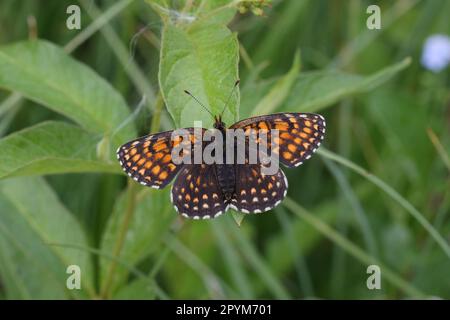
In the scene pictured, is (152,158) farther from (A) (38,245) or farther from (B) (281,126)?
(A) (38,245)

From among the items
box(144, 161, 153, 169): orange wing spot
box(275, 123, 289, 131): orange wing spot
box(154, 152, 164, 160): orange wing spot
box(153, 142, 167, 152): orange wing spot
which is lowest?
box(144, 161, 153, 169): orange wing spot

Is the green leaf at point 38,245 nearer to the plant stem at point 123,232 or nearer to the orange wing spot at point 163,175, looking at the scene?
the plant stem at point 123,232

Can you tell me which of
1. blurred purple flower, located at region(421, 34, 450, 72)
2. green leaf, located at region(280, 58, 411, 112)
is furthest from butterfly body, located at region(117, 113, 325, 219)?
blurred purple flower, located at region(421, 34, 450, 72)

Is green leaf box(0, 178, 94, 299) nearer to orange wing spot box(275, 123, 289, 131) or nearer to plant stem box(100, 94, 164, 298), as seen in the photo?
plant stem box(100, 94, 164, 298)

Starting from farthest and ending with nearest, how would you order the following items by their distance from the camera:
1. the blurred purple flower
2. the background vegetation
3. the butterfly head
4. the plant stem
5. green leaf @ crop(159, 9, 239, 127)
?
the blurred purple flower < the plant stem < the background vegetation < the butterfly head < green leaf @ crop(159, 9, 239, 127)

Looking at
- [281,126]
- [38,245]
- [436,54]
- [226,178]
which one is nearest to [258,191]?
[226,178]

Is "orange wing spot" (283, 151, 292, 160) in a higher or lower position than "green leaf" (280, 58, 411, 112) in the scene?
lower
